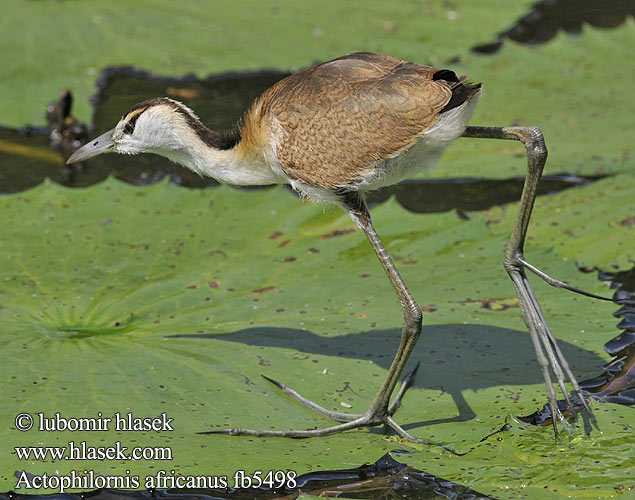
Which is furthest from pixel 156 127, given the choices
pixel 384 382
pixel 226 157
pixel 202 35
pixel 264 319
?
pixel 202 35

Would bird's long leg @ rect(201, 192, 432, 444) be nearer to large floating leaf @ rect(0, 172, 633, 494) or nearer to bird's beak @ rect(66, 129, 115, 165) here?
large floating leaf @ rect(0, 172, 633, 494)

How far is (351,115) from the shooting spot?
3652 millimetres

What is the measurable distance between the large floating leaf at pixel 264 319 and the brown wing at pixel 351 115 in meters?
0.86

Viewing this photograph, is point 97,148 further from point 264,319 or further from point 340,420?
point 340,420

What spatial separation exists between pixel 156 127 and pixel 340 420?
5.42 feet

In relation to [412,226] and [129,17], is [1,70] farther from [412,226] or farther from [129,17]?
[412,226]

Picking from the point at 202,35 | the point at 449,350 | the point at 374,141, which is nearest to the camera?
the point at 374,141

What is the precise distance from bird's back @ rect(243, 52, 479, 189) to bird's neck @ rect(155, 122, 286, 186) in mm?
238

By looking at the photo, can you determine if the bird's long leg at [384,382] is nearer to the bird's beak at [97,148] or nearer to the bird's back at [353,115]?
the bird's back at [353,115]

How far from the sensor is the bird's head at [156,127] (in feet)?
13.9

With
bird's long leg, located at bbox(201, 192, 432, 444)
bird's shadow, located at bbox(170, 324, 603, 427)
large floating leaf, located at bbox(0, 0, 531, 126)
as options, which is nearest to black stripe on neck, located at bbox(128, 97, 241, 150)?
bird's long leg, located at bbox(201, 192, 432, 444)

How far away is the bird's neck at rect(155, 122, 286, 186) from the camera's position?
4055 millimetres

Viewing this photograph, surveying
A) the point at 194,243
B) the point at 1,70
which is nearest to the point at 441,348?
the point at 194,243

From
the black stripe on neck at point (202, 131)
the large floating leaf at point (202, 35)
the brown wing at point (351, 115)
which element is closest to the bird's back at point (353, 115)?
the brown wing at point (351, 115)
